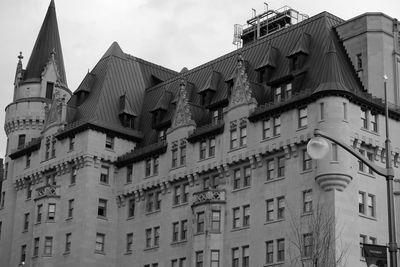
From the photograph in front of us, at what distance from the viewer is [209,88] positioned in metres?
74.1

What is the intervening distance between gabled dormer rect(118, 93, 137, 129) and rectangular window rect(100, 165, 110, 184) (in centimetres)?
477

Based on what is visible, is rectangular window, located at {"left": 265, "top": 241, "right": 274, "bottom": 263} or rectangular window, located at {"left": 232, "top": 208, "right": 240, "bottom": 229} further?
rectangular window, located at {"left": 232, "top": 208, "right": 240, "bottom": 229}

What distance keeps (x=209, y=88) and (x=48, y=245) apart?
21.3m

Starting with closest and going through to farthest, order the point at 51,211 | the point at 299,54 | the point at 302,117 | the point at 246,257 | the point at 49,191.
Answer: the point at 302,117 → the point at 246,257 → the point at 299,54 → the point at 51,211 → the point at 49,191

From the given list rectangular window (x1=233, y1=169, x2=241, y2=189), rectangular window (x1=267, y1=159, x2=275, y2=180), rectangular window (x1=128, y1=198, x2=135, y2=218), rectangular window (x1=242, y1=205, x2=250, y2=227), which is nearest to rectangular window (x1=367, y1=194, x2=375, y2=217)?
rectangular window (x1=267, y1=159, x2=275, y2=180)

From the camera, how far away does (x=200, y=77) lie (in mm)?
79062

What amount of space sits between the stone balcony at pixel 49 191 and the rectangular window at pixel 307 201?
1094 inches

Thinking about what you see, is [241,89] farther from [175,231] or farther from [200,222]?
[175,231]

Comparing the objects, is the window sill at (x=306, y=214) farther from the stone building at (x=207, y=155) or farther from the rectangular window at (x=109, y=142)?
the rectangular window at (x=109, y=142)

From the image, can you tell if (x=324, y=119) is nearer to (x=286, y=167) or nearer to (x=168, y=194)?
(x=286, y=167)

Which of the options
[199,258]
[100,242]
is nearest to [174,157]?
[199,258]

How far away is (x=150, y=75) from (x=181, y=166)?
18469 millimetres

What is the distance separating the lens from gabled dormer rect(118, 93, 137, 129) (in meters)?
79.9

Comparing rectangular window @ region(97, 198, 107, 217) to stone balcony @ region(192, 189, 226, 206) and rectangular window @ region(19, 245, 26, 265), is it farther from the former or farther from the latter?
stone balcony @ region(192, 189, 226, 206)
